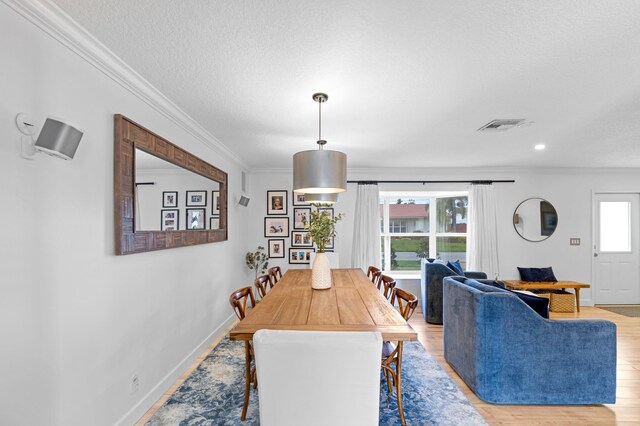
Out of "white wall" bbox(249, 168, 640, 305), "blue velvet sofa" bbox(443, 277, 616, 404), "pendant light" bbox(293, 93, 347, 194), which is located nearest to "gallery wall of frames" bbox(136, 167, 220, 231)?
"pendant light" bbox(293, 93, 347, 194)

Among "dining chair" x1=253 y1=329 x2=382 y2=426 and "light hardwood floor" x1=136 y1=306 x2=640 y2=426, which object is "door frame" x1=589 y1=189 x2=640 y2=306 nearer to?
"light hardwood floor" x1=136 y1=306 x2=640 y2=426

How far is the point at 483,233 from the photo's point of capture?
5.19 meters

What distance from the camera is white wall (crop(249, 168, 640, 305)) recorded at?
5.35 metres

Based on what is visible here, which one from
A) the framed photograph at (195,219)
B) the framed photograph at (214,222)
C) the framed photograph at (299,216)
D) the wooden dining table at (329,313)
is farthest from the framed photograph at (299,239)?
the wooden dining table at (329,313)

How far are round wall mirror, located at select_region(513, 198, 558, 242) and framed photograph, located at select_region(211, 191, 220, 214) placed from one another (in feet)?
16.7

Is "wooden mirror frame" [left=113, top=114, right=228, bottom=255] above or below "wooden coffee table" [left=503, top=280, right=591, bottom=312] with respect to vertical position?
above

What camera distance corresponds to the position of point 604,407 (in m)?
2.36

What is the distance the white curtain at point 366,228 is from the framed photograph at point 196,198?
9.00 feet

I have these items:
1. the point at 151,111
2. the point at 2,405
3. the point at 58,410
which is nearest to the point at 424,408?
the point at 58,410

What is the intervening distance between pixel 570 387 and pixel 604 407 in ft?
1.10

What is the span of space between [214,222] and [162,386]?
5.84ft

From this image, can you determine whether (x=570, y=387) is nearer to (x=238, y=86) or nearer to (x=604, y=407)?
(x=604, y=407)

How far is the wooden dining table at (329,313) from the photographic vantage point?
68.2 inches

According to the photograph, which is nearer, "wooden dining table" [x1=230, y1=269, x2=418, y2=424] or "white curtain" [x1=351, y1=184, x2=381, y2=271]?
"wooden dining table" [x1=230, y1=269, x2=418, y2=424]
